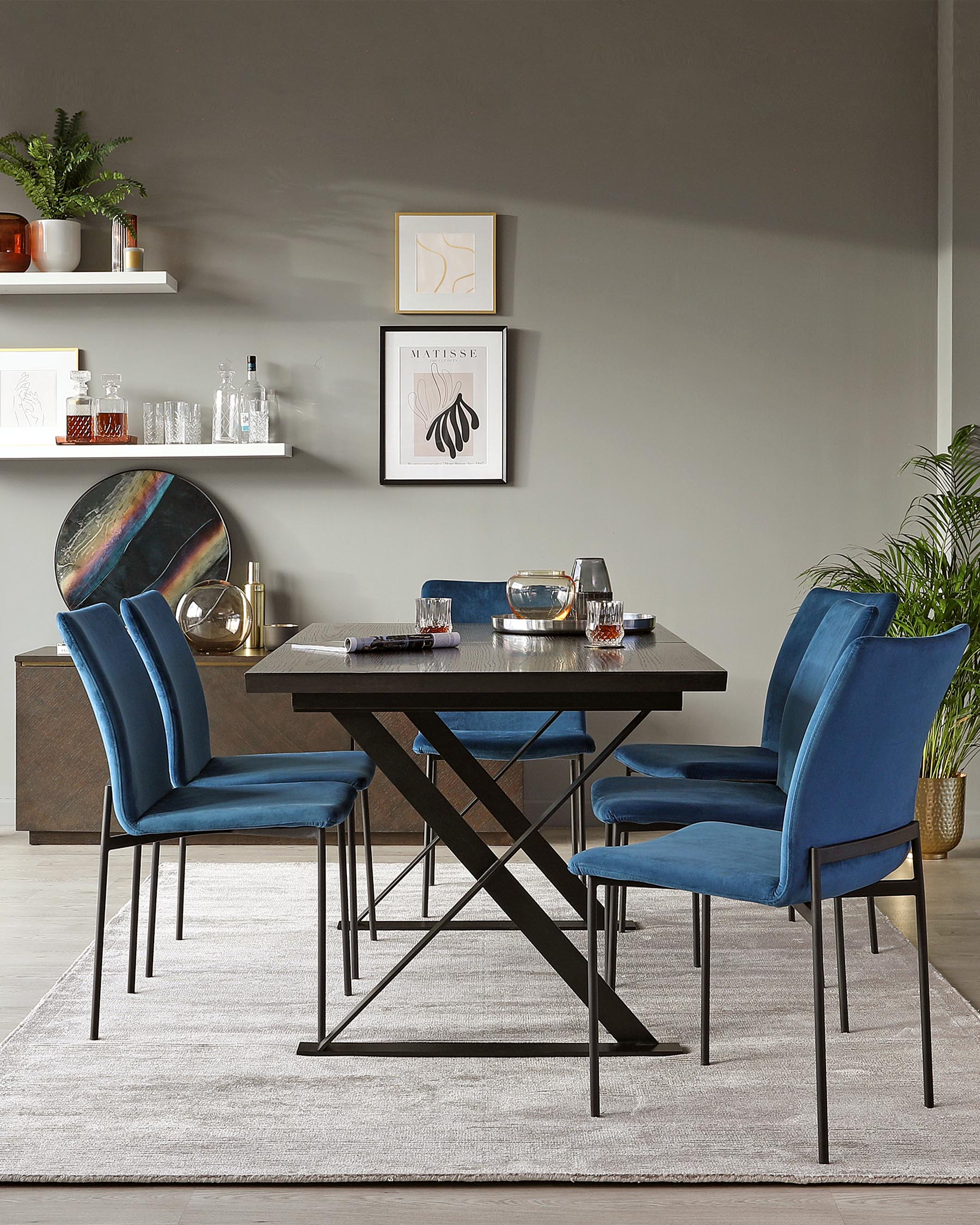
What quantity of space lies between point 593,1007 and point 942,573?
2611 mm

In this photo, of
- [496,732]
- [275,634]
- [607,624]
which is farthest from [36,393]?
[607,624]

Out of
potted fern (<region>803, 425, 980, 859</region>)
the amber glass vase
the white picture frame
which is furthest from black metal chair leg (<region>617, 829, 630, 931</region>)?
the amber glass vase

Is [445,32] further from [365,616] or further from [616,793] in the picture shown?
[616,793]

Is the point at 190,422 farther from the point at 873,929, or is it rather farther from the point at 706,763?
the point at 873,929

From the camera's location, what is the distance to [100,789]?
4.31m

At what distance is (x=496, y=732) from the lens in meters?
3.64

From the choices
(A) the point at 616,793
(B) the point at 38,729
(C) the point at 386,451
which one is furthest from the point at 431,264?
(A) the point at 616,793

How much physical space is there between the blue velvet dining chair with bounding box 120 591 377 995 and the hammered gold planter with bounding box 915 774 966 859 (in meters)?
2.01

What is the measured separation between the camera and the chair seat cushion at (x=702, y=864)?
2.07m


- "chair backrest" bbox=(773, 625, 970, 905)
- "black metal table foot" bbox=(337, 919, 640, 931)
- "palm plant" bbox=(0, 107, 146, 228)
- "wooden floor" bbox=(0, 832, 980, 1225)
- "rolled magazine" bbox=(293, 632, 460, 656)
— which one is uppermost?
"palm plant" bbox=(0, 107, 146, 228)

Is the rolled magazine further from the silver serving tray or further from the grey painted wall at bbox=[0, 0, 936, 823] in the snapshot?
the grey painted wall at bbox=[0, 0, 936, 823]

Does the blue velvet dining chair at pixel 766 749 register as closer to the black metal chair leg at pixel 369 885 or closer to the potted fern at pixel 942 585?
the black metal chair leg at pixel 369 885

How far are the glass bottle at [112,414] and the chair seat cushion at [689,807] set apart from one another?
8.49ft

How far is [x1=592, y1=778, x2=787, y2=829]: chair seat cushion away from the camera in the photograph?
8.75ft
